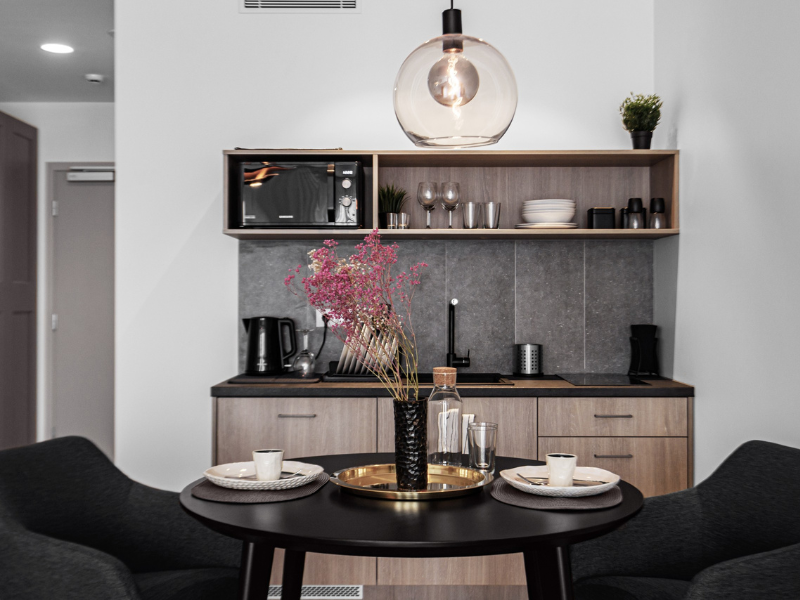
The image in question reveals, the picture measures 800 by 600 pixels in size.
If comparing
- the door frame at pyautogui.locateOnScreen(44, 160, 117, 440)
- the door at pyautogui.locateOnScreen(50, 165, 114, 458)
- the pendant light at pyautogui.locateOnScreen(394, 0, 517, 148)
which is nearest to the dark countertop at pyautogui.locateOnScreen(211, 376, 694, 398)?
the pendant light at pyautogui.locateOnScreen(394, 0, 517, 148)

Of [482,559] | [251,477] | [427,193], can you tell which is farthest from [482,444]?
[427,193]

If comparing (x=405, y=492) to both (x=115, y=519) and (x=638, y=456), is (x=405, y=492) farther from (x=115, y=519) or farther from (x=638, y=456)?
(x=638, y=456)

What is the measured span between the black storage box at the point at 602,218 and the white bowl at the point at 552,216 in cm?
10

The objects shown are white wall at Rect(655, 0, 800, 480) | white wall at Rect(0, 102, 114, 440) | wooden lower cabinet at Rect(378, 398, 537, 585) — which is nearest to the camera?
white wall at Rect(655, 0, 800, 480)

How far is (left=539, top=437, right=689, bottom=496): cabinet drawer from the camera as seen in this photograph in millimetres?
2766

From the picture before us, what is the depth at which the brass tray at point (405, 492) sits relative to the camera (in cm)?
146

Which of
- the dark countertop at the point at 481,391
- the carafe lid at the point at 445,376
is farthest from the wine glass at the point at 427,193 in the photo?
the carafe lid at the point at 445,376

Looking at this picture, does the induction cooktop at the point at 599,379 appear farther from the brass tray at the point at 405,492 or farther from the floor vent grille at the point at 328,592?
the brass tray at the point at 405,492

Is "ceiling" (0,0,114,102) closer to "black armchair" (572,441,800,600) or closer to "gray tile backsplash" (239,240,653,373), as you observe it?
"gray tile backsplash" (239,240,653,373)

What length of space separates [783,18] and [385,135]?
5.69 ft

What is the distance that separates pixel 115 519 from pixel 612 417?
188 centimetres

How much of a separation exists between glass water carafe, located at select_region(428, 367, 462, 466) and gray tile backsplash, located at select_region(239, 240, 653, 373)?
1.56 metres

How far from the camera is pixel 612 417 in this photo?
277 centimetres

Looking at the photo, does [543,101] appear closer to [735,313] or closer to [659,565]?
[735,313]
